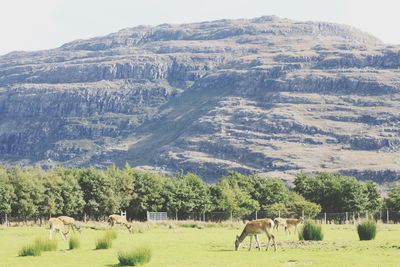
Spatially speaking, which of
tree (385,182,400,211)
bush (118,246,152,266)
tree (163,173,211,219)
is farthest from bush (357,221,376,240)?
tree (385,182,400,211)

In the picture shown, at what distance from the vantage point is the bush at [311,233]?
40.3 m

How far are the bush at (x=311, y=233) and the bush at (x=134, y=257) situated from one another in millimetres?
16337

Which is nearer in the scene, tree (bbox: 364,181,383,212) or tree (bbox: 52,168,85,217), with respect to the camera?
tree (bbox: 52,168,85,217)

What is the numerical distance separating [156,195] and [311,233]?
195ft

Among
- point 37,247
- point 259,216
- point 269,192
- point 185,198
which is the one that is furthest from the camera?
point 269,192

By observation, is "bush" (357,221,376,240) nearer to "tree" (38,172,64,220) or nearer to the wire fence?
the wire fence

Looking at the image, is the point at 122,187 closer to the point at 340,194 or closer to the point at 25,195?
the point at 25,195

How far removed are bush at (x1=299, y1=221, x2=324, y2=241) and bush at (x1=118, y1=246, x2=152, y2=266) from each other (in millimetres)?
16337

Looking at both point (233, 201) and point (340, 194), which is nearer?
point (233, 201)

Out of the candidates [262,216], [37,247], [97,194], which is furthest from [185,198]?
[37,247]

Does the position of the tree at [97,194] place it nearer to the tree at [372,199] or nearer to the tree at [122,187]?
the tree at [122,187]

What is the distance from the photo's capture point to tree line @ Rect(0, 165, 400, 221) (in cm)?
8544

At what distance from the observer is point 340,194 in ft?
347

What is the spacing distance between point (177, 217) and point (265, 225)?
66232 millimetres
